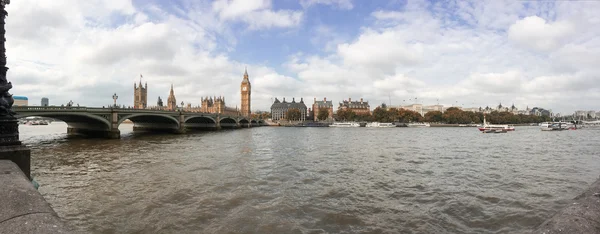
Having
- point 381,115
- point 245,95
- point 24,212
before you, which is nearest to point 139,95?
point 245,95

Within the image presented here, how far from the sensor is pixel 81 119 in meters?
45.9

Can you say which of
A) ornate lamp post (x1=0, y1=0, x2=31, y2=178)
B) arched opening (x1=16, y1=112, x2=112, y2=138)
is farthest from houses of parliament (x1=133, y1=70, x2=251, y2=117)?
ornate lamp post (x1=0, y1=0, x2=31, y2=178)

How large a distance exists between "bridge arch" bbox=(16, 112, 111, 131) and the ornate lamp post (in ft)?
103

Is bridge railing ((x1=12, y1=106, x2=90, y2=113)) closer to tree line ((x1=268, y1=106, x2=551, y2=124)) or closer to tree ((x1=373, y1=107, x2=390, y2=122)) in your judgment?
tree ((x1=373, y1=107, x2=390, y2=122))

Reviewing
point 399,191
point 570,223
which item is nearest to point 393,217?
point 399,191

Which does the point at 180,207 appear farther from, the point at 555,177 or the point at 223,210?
the point at 555,177

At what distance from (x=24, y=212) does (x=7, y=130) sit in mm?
4999

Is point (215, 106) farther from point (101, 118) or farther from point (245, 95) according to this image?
point (101, 118)

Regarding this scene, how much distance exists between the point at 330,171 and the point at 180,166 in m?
9.78

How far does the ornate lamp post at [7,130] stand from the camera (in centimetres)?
640

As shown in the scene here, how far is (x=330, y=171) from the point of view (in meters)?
17.6

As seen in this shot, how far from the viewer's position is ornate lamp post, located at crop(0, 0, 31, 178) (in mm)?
6398

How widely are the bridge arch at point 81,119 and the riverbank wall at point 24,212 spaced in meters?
35.8

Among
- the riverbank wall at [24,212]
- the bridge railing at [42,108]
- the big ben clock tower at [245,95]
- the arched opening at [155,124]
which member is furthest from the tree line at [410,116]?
the riverbank wall at [24,212]
